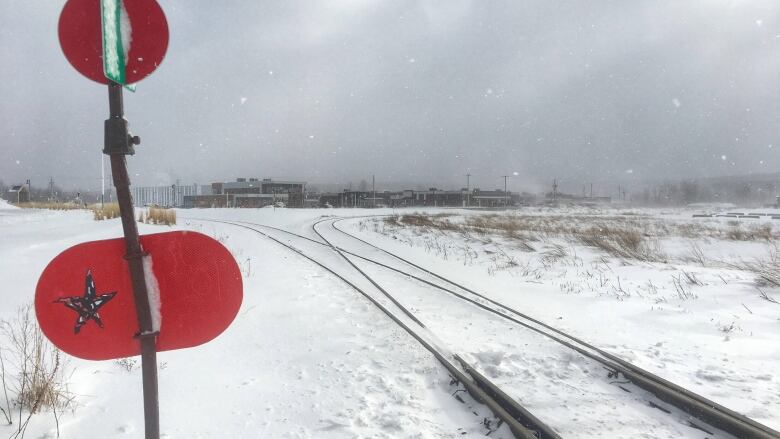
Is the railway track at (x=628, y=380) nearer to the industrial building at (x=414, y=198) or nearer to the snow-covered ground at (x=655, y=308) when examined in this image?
the snow-covered ground at (x=655, y=308)

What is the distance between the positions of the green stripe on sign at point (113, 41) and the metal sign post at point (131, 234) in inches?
2.0

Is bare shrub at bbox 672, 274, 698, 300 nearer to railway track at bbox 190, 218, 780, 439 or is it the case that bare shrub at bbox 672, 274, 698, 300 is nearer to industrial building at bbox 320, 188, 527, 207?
railway track at bbox 190, 218, 780, 439

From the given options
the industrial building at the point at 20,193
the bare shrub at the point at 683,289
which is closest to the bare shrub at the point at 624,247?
the bare shrub at the point at 683,289

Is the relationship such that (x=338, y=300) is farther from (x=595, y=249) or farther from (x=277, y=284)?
(x=595, y=249)

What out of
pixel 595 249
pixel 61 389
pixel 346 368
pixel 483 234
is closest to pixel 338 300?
pixel 346 368

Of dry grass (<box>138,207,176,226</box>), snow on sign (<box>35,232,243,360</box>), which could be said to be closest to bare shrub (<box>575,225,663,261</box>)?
snow on sign (<box>35,232,243,360</box>)

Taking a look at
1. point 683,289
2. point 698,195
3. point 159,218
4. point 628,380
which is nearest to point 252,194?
point 159,218

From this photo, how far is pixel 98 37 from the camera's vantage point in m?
1.48

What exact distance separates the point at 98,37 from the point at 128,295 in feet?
3.20

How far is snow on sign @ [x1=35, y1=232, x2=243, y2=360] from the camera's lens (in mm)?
1486

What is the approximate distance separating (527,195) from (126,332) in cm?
14519

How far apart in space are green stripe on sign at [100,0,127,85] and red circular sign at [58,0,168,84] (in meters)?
0.03

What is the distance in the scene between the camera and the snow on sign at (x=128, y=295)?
58.5 inches

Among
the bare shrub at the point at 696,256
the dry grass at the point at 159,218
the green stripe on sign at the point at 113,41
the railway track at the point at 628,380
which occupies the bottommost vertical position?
the bare shrub at the point at 696,256
